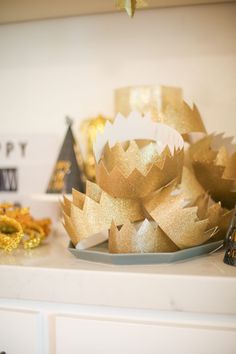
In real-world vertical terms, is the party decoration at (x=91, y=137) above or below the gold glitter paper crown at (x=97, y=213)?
above

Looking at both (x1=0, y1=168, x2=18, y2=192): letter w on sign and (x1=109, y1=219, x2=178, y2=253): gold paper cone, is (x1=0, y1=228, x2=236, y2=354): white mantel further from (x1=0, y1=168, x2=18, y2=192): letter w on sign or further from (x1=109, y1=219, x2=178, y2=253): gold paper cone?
(x1=0, y1=168, x2=18, y2=192): letter w on sign

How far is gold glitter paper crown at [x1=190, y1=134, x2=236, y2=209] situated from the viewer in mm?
653

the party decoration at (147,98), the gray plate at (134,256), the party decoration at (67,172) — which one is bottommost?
the gray plate at (134,256)

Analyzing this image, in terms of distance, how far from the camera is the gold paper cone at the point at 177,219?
54 centimetres

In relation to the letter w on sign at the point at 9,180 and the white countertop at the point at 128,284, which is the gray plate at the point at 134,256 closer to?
the white countertop at the point at 128,284

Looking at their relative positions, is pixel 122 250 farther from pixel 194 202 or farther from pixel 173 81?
pixel 173 81

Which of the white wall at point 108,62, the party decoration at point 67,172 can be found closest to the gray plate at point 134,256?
the party decoration at point 67,172

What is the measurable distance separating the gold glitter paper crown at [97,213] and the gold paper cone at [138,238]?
30 millimetres

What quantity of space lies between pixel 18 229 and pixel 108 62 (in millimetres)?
514

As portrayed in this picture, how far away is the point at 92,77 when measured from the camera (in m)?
0.93

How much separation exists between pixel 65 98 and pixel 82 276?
568 millimetres

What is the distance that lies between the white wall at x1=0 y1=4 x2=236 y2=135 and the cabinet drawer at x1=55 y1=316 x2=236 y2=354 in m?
0.54

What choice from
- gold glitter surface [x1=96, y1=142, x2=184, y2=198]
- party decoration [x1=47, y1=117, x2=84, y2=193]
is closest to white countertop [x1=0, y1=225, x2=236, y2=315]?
gold glitter surface [x1=96, y1=142, x2=184, y2=198]

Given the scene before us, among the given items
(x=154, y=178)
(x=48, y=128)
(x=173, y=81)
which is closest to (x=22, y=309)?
(x=154, y=178)
